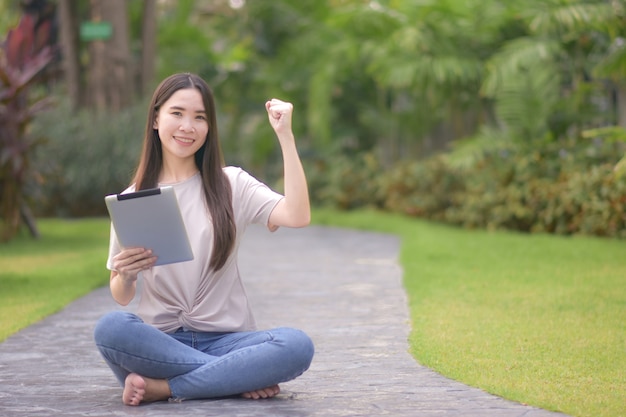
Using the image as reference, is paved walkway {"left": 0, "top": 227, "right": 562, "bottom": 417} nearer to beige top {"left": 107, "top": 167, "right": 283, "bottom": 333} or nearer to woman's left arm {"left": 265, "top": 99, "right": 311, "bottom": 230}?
beige top {"left": 107, "top": 167, "right": 283, "bottom": 333}

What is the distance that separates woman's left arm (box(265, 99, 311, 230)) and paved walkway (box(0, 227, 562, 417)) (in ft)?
2.35

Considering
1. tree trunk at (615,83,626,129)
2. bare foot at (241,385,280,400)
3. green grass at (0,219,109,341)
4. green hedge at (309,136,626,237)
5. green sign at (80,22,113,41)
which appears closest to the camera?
bare foot at (241,385,280,400)

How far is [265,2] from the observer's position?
17703 millimetres

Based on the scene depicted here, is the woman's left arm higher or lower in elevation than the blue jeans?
higher

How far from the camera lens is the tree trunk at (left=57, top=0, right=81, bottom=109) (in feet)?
54.2

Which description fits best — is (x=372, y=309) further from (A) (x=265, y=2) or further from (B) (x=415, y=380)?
(A) (x=265, y=2)

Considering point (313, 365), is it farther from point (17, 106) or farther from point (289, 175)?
point (17, 106)

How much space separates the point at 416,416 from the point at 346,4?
13805 millimetres

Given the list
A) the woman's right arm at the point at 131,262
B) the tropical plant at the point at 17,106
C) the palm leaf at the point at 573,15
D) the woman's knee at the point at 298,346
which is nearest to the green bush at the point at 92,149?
the tropical plant at the point at 17,106

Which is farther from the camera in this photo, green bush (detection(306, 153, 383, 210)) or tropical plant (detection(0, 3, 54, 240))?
green bush (detection(306, 153, 383, 210))

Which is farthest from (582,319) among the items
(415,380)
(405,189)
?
(405,189)

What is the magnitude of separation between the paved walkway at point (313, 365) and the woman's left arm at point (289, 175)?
0.72 metres

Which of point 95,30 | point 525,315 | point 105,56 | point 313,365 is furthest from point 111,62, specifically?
point 313,365

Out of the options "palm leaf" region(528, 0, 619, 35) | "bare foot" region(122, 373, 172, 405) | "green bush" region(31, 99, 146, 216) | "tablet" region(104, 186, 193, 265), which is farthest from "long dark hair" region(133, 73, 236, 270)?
"green bush" region(31, 99, 146, 216)
